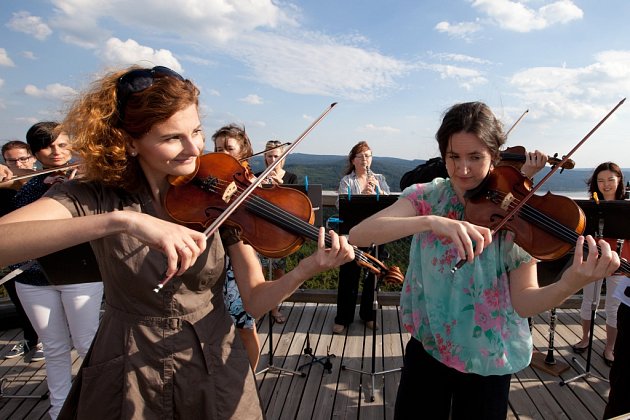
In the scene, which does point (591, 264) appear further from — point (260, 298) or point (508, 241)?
point (260, 298)

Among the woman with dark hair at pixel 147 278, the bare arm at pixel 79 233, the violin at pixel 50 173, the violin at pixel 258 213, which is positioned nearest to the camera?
the bare arm at pixel 79 233

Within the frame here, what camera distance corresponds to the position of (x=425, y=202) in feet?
5.79

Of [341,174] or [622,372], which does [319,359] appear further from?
[341,174]

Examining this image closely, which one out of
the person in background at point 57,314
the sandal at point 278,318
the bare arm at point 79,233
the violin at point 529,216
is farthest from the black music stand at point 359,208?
the bare arm at point 79,233

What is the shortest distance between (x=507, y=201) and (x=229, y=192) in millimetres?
1354

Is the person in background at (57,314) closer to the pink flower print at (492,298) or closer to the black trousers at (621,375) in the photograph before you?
the pink flower print at (492,298)

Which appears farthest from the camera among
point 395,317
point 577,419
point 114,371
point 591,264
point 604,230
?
point 395,317

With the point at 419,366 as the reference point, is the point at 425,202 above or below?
above

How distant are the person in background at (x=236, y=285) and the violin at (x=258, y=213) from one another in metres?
0.19

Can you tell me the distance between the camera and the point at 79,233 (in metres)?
1.05

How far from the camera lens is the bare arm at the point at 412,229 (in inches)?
53.9

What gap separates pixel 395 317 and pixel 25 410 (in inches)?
131

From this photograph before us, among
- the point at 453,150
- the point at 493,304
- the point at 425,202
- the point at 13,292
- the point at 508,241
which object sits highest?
the point at 453,150

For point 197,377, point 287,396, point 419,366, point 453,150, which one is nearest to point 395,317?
point 287,396
